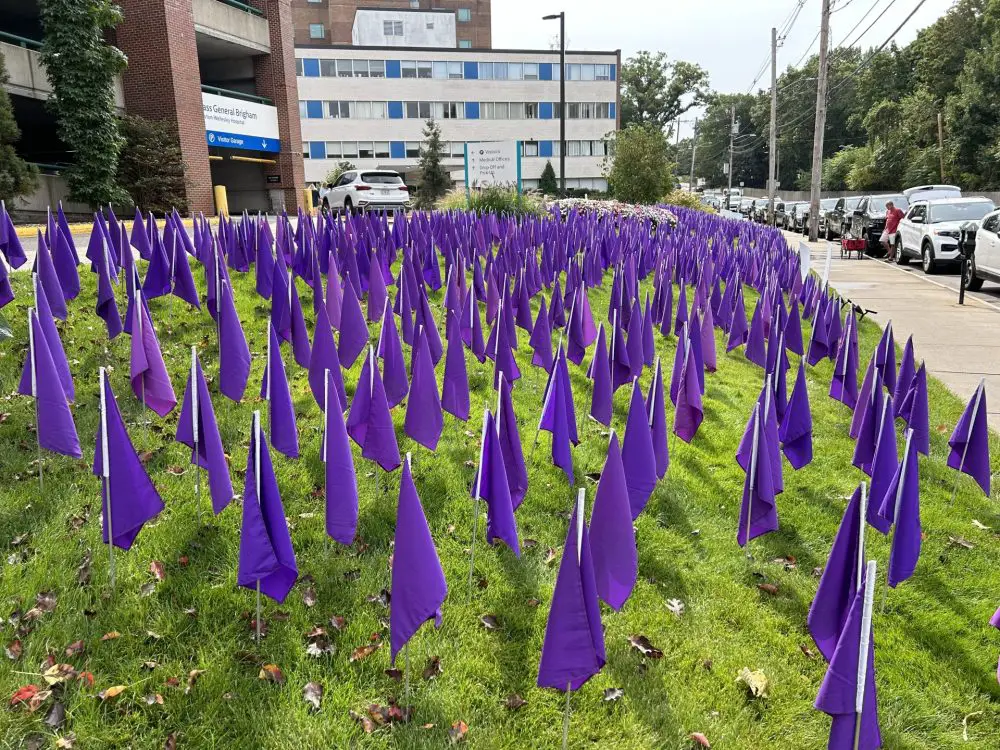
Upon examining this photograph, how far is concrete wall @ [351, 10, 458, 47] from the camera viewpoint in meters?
59.2

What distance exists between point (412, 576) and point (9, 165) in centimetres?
1767

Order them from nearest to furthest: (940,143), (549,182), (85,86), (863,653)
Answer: (863,653)
(85,86)
(940,143)
(549,182)

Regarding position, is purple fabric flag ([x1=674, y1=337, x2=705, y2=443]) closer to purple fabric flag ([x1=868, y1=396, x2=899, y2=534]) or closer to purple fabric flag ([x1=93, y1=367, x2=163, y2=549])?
purple fabric flag ([x1=868, y1=396, x2=899, y2=534])

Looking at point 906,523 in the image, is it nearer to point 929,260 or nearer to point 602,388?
point 602,388

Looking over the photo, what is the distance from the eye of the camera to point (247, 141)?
1027 inches

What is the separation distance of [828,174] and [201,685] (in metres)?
72.2

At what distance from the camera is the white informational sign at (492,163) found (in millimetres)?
18984

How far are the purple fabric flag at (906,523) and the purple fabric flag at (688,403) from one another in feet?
4.85

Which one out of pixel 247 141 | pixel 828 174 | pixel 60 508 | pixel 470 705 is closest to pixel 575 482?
pixel 470 705

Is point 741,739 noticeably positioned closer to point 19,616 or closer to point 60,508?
point 19,616

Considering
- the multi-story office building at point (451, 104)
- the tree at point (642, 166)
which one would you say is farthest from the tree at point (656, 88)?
the tree at point (642, 166)

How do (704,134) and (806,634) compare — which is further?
(704,134)

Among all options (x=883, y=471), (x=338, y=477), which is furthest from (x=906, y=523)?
(x=338, y=477)

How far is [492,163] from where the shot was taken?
1919cm
